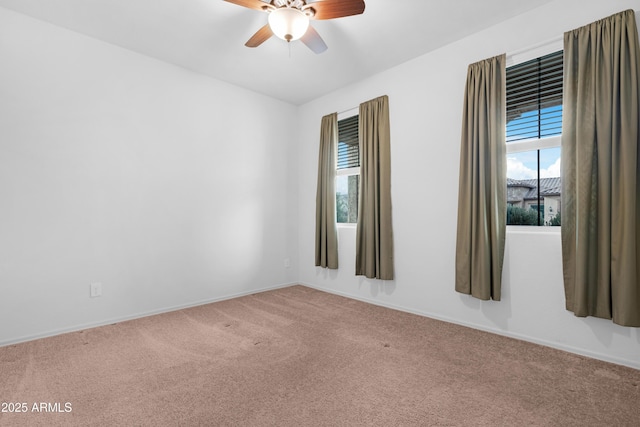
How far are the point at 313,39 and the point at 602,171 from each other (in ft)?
7.47

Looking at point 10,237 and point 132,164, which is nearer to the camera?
point 10,237

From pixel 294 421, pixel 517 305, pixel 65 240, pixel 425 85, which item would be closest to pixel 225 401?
pixel 294 421

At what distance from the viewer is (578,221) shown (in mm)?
2131

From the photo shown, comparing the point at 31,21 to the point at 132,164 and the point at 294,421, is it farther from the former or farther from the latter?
the point at 294,421

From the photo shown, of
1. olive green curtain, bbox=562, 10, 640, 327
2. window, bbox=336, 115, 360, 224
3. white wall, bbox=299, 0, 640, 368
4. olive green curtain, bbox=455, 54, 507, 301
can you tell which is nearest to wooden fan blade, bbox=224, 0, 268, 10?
white wall, bbox=299, 0, 640, 368

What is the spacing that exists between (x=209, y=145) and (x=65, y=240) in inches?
67.1

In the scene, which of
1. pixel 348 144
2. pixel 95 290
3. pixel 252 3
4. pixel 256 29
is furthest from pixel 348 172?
pixel 95 290

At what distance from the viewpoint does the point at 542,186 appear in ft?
8.24

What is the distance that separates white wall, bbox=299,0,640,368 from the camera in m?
2.28

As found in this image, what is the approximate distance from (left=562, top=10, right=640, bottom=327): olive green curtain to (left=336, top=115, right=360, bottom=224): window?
218cm

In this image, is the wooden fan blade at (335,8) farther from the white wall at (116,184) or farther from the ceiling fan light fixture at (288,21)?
the white wall at (116,184)

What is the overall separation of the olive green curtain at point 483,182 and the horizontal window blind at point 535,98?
0.11m

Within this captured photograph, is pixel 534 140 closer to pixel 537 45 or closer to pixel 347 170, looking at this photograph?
pixel 537 45

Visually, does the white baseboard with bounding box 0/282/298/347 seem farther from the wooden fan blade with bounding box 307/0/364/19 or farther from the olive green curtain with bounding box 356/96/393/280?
the wooden fan blade with bounding box 307/0/364/19
